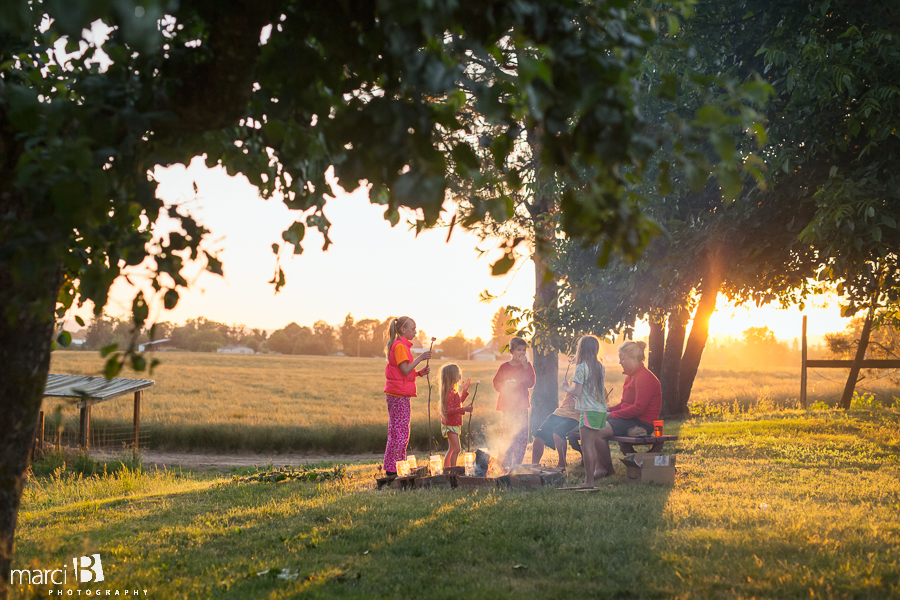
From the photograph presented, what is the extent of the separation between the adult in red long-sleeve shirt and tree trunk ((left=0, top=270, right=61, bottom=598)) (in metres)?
6.41

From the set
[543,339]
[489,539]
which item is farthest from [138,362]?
[543,339]

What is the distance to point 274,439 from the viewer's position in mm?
17203

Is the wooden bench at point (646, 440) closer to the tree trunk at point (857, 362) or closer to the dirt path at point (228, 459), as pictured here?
the dirt path at point (228, 459)

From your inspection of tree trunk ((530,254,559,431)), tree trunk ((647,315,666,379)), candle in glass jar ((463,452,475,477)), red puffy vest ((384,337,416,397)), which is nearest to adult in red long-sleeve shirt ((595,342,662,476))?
candle in glass jar ((463,452,475,477))

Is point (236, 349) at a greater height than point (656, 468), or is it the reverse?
point (656, 468)

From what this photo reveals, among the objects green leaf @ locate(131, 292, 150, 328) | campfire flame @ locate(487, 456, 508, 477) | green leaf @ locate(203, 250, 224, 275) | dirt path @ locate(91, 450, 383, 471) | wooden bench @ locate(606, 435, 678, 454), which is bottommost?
dirt path @ locate(91, 450, 383, 471)

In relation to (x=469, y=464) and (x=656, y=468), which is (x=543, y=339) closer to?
(x=469, y=464)

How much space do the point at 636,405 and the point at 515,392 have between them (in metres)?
1.54

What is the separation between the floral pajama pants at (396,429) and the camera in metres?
7.88

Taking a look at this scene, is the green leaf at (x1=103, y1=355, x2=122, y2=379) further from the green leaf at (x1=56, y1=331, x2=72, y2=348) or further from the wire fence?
→ the wire fence

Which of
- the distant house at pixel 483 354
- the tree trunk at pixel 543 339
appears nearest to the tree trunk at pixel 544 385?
the tree trunk at pixel 543 339

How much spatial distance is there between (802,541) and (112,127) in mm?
5063

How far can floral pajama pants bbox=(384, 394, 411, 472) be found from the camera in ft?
25.8

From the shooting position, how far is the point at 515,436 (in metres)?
8.52
